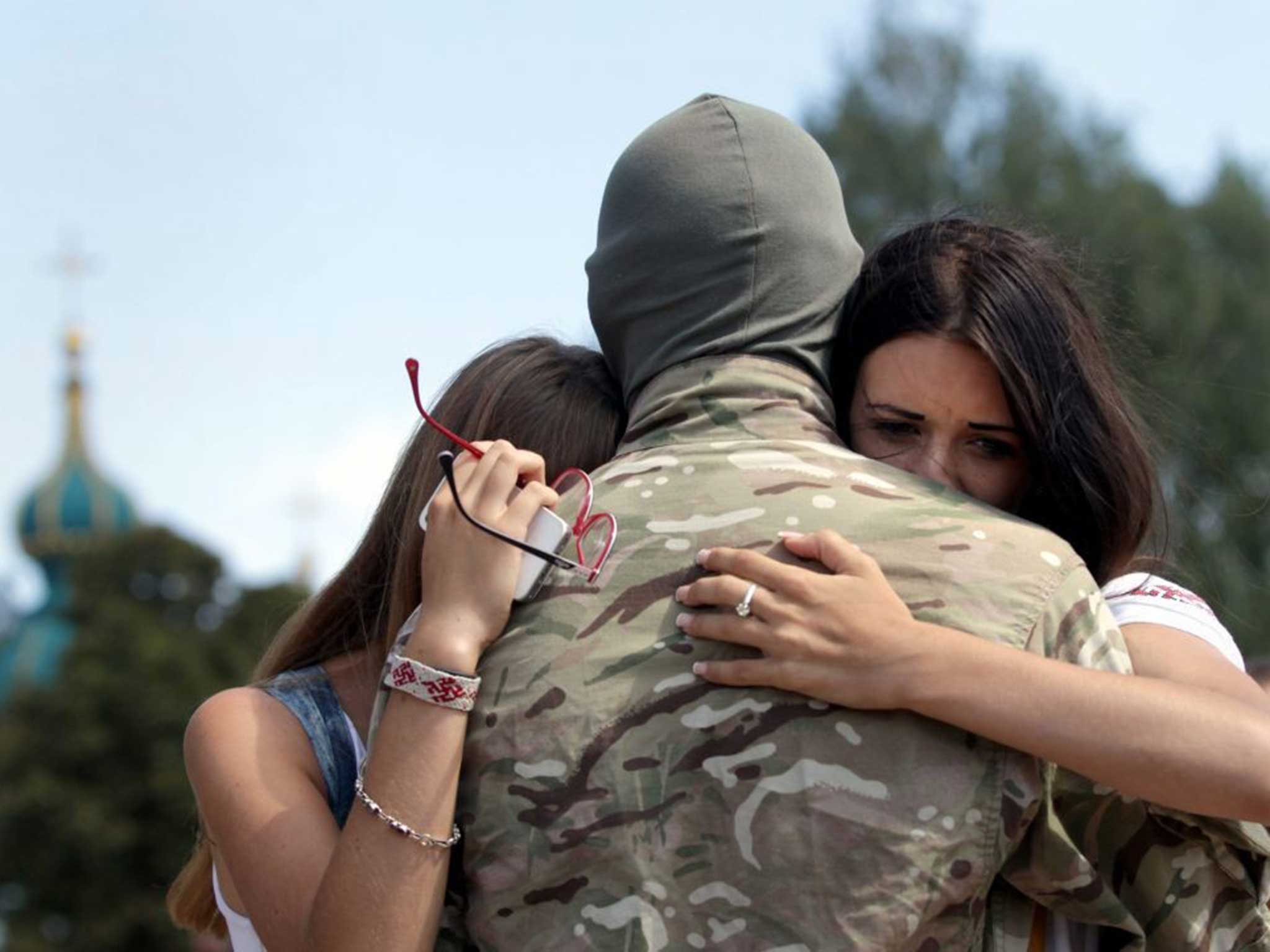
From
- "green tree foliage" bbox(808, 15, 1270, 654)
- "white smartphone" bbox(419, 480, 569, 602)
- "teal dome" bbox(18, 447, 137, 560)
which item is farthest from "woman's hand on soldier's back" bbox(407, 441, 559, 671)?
"teal dome" bbox(18, 447, 137, 560)

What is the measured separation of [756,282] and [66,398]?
4230 centimetres

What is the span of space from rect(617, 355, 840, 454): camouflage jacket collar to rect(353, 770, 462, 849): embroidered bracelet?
61cm

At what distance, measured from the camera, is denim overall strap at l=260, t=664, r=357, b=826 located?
2904 millimetres

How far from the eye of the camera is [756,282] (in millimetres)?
2760

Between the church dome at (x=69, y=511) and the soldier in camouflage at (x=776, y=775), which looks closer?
the soldier in camouflage at (x=776, y=775)

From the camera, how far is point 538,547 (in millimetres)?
2580

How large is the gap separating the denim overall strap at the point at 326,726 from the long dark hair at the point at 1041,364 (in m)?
0.92

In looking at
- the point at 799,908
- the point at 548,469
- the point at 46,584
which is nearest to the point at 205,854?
the point at 548,469

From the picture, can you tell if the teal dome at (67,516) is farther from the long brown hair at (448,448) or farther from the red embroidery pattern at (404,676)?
the red embroidery pattern at (404,676)

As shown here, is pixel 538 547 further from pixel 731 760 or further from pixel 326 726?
pixel 326 726

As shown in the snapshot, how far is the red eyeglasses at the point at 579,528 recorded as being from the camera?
257 centimetres

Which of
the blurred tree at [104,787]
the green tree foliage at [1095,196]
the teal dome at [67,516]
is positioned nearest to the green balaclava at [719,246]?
the green tree foliage at [1095,196]

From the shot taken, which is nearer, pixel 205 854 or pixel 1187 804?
pixel 1187 804

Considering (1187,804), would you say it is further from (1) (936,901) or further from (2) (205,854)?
(2) (205,854)
